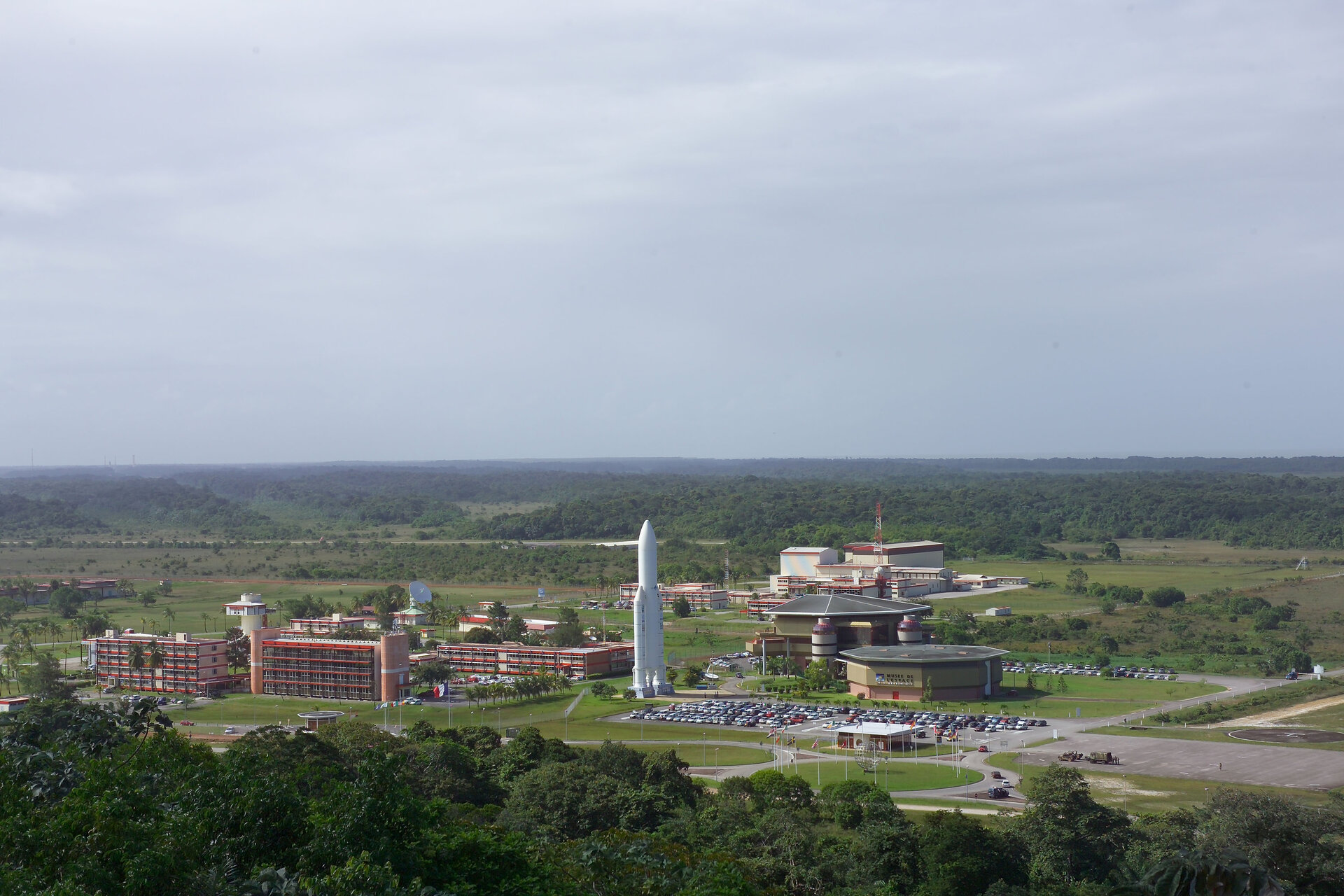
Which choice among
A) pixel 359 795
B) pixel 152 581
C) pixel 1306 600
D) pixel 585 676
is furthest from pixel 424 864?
pixel 152 581

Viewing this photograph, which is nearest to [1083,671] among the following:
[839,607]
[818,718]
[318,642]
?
[839,607]

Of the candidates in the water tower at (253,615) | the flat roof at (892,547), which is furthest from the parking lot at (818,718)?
the flat roof at (892,547)

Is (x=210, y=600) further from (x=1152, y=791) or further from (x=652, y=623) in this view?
(x=1152, y=791)

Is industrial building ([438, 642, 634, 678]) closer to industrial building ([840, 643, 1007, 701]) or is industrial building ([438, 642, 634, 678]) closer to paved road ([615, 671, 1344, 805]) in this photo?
industrial building ([840, 643, 1007, 701])

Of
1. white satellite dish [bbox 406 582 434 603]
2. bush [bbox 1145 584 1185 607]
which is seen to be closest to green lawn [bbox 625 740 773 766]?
white satellite dish [bbox 406 582 434 603]

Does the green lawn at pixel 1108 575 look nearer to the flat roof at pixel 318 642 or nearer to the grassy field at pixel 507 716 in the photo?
the grassy field at pixel 507 716

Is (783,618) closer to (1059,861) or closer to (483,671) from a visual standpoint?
(483,671)
